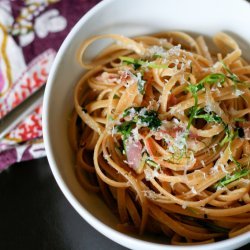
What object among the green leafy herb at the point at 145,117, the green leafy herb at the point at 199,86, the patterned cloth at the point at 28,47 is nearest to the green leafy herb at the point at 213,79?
the green leafy herb at the point at 199,86

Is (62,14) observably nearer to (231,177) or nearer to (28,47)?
(28,47)

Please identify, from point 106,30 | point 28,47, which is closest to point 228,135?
point 106,30

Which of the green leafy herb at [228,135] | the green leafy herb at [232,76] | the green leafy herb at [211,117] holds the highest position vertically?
the green leafy herb at [232,76]

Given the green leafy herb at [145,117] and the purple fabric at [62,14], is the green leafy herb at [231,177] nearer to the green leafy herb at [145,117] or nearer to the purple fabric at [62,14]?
the green leafy herb at [145,117]

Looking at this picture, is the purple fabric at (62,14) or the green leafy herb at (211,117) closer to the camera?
the green leafy herb at (211,117)

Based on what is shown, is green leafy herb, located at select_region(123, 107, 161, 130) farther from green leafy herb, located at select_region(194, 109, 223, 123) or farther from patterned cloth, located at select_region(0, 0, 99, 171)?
patterned cloth, located at select_region(0, 0, 99, 171)

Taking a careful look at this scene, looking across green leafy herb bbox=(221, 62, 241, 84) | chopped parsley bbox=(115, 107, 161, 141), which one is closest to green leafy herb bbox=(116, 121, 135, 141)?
chopped parsley bbox=(115, 107, 161, 141)
